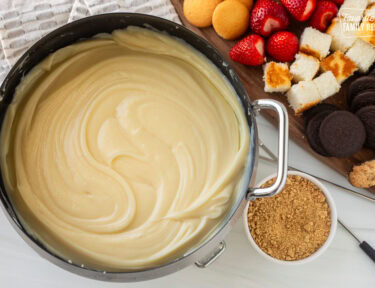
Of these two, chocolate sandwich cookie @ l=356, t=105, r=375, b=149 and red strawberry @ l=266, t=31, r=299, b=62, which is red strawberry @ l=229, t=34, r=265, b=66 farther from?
chocolate sandwich cookie @ l=356, t=105, r=375, b=149

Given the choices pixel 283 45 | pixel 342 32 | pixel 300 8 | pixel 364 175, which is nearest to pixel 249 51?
pixel 283 45

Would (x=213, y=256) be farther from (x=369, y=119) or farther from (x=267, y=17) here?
(x=267, y=17)

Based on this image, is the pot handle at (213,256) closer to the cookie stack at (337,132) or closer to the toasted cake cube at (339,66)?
the cookie stack at (337,132)

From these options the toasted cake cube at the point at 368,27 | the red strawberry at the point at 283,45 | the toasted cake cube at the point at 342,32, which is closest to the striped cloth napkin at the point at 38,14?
the red strawberry at the point at 283,45

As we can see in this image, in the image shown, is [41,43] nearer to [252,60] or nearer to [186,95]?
[186,95]

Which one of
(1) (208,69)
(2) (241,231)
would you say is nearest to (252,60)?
(1) (208,69)
